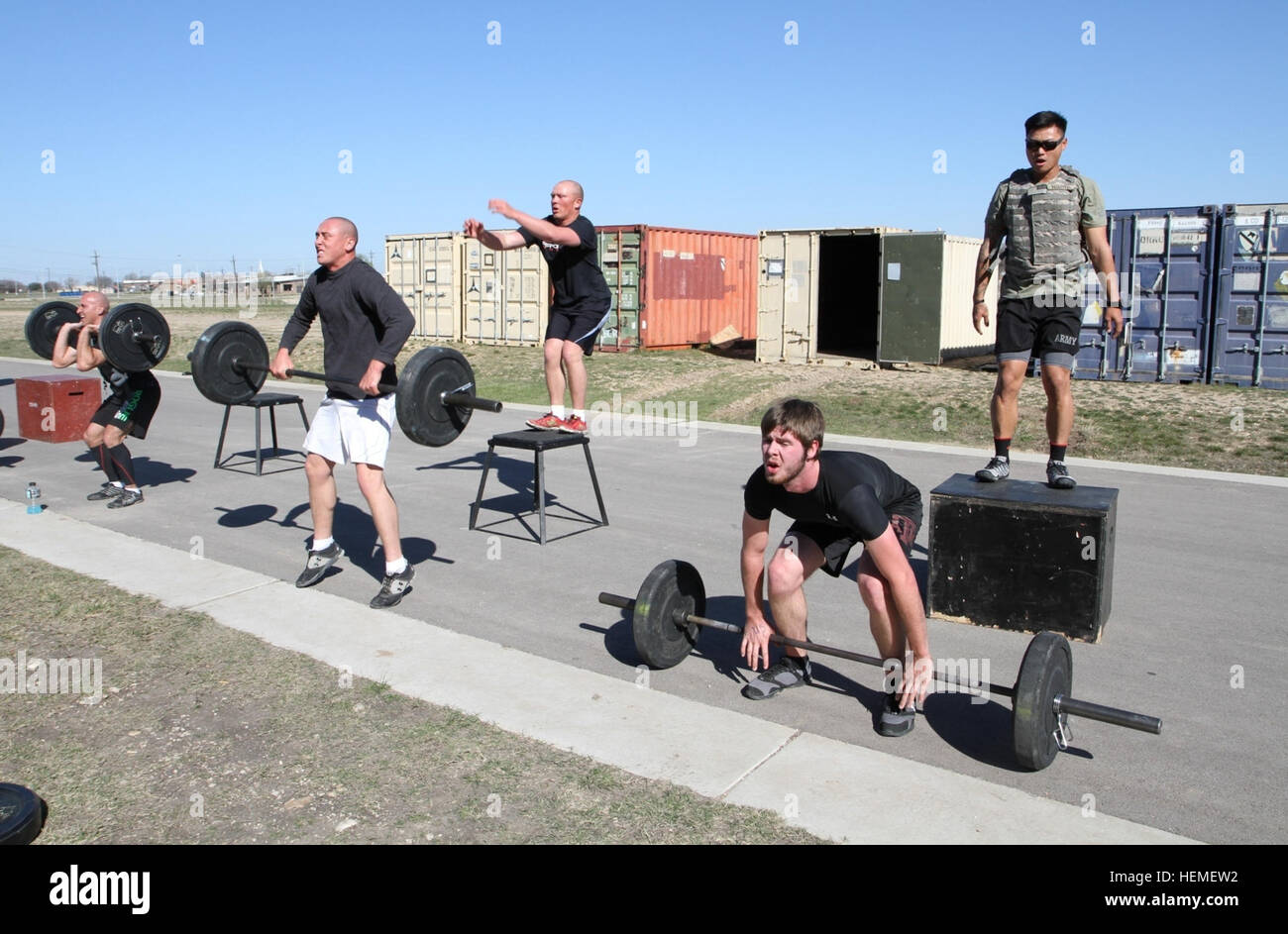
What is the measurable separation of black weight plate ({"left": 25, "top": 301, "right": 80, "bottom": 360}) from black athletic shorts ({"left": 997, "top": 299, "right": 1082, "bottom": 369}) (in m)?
8.65

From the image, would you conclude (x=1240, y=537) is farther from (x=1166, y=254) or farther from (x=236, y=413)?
(x=236, y=413)

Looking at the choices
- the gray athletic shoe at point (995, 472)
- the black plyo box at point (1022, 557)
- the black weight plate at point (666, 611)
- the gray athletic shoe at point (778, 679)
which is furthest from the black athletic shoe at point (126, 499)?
the gray athletic shoe at point (995, 472)

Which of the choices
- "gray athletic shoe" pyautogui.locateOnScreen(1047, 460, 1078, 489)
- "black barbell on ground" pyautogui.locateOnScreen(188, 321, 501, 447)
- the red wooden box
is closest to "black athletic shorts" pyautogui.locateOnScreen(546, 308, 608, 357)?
"black barbell on ground" pyautogui.locateOnScreen(188, 321, 501, 447)

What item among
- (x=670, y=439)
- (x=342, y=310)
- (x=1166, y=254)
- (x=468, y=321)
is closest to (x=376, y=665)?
(x=342, y=310)

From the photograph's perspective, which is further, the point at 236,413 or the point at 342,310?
the point at 236,413

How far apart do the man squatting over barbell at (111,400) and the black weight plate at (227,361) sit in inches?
21.4

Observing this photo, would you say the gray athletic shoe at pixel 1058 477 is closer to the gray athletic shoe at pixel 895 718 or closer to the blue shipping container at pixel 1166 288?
the gray athletic shoe at pixel 895 718

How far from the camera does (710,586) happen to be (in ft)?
19.0

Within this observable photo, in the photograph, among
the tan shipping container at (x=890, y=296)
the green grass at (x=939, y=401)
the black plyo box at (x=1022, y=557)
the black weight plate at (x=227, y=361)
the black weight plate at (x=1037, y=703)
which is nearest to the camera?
the black weight plate at (x=1037, y=703)

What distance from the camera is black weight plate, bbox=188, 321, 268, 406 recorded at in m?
7.31

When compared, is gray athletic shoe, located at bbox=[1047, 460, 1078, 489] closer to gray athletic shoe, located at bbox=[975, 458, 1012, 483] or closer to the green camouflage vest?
gray athletic shoe, located at bbox=[975, 458, 1012, 483]

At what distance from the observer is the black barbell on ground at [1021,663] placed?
335 centimetres
